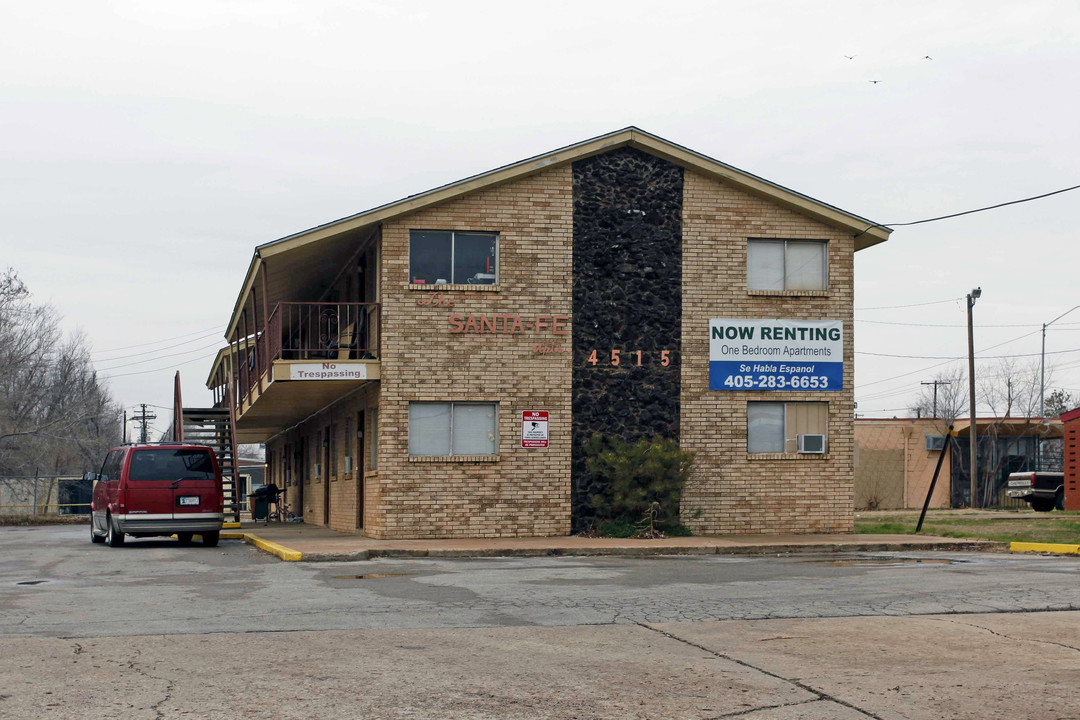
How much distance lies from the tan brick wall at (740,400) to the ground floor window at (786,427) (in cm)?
18

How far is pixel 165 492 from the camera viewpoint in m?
21.0

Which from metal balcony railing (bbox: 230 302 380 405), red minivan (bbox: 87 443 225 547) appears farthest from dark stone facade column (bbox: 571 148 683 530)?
red minivan (bbox: 87 443 225 547)

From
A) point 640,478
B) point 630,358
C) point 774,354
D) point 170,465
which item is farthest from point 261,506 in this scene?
point 774,354

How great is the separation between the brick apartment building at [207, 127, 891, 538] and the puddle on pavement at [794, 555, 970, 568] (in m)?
5.21

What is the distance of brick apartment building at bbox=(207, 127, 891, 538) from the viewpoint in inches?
856

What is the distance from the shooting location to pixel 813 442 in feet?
75.3

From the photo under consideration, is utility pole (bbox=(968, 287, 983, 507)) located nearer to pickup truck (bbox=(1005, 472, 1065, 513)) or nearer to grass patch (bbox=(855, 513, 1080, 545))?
pickup truck (bbox=(1005, 472, 1065, 513))

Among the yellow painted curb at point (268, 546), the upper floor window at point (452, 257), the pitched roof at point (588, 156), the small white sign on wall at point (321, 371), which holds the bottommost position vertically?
the yellow painted curb at point (268, 546)

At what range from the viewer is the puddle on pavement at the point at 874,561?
15.9 m

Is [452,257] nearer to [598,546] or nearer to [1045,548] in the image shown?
[598,546]

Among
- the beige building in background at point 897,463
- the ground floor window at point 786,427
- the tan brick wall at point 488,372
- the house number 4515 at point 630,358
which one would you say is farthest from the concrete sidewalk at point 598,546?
the beige building in background at point 897,463

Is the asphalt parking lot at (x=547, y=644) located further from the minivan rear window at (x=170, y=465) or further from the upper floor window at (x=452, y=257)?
the upper floor window at (x=452, y=257)

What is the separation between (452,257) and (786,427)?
705cm

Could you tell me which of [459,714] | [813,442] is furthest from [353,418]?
[459,714]
